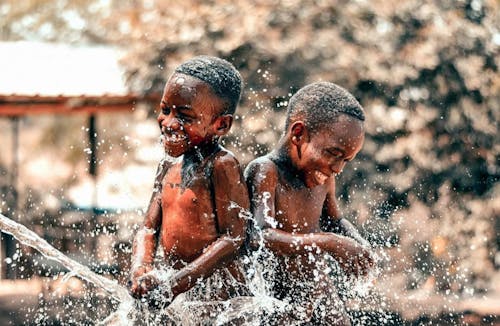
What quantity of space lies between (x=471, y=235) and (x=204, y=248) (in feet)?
20.2

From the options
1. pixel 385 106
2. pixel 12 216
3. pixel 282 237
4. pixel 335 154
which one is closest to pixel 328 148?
pixel 335 154

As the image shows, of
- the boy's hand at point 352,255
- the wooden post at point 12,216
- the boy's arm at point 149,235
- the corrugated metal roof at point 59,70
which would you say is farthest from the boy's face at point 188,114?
the wooden post at point 12,216

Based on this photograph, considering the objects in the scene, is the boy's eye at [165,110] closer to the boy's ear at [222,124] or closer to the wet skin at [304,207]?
the boy's ear at [222,124]

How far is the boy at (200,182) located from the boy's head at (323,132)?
0.85 feet

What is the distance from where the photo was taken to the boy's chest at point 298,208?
309 cm

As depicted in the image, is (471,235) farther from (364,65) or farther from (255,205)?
(255,205)

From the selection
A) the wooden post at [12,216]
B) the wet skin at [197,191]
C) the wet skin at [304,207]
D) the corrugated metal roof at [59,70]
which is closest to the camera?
the wet skin at [197,191]

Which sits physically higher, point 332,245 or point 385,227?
point 332,245

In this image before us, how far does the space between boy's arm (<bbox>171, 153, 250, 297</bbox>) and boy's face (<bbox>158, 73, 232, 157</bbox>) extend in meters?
0.11

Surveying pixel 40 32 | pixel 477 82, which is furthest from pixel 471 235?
pixel 40 32

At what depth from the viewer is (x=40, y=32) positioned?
20.2m

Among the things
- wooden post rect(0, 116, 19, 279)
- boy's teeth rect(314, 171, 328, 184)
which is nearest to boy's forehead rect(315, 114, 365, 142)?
boy's teeth rect(314, 171, 328, 184)

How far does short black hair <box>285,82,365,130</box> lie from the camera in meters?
3.06

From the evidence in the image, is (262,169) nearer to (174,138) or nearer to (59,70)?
(174,138)
